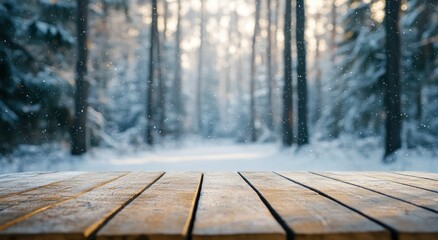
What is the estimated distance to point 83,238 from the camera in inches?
45.9

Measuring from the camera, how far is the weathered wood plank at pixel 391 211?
121 cm

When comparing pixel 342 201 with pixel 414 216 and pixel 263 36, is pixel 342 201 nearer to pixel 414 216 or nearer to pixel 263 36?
pixel 414 216

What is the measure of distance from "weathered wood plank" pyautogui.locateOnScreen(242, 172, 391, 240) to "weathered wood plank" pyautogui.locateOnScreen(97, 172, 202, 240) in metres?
0.38

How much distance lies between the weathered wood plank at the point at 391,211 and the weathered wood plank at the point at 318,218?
0.06 metres

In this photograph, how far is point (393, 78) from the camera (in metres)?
9.14

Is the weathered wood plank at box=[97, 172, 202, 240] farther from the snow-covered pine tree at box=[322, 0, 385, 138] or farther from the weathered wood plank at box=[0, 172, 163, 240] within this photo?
the snow-covered pine tree at box=[322, 0, 385, 138]

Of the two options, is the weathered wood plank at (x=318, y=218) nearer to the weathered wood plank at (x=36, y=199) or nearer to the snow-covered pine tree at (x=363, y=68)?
the weathered wood plank at (x=36, y=199)

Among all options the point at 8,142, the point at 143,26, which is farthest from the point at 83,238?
the point at 143,26

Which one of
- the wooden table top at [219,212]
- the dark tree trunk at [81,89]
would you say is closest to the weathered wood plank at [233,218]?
the wooden table top at [219,212]

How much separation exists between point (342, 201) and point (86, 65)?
11024mm

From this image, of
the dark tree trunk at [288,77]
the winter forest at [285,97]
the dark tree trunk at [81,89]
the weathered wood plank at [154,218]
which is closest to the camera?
the weathered wood plank at [154,218]

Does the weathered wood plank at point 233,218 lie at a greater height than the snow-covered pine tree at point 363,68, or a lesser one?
lesser

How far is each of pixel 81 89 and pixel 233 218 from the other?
10980mm

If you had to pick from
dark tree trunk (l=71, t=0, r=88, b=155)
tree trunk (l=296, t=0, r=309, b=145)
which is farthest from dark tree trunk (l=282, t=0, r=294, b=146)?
dark tree trunk (l=71, t=0, r=88, b=155)
